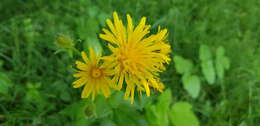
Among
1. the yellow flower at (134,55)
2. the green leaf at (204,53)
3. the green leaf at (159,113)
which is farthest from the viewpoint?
the green leaf at (204,53)

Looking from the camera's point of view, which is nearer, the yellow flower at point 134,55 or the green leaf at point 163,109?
the yellow flower at point 134,55

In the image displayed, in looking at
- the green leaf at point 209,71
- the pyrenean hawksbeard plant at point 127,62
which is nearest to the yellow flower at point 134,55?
the pyrenean hawksbeard plant at point 127,62

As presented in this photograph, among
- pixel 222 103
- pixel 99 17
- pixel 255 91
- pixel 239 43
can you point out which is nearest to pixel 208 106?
pixel 222 103

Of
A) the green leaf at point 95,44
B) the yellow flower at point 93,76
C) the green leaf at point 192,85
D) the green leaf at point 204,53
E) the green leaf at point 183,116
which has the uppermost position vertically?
the green leaf at point 95,44

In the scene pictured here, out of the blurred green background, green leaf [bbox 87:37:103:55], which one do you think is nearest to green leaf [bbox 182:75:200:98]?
the blurred green background

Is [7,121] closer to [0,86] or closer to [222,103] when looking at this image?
[0,86]

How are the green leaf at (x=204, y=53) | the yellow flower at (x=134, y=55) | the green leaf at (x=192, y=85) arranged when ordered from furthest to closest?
the green leaf at (x=204, y=53)
the green leaf at (x=192, y=85)
the yellow flower at (x=134, y=55)

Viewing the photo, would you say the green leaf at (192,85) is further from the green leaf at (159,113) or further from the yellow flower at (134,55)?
the yellow flower at (134,55)

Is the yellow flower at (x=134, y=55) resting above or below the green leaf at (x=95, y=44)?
below
